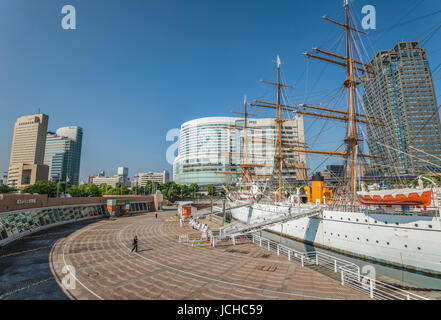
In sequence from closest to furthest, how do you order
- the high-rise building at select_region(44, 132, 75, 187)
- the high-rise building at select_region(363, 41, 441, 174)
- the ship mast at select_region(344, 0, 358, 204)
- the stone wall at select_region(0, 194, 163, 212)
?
the stone wall at select_region(0, 194, 163, 212), the ship mast at select_region(344, 0, 358, 204), the high-rise building at select_region(363, 41, 441, 174), the high-rise building at select_region(44, 132, 75, 187)

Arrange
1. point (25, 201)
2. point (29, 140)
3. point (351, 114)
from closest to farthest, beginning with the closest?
1. point (25, 201)
2. point (351, 114)
3. point (29, 140)

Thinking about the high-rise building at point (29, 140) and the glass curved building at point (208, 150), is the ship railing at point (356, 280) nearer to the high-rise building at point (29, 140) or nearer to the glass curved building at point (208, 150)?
the glass curved building at point (208, 150)

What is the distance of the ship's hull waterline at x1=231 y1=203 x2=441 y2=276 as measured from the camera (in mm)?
14680

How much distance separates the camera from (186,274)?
11.0 meters

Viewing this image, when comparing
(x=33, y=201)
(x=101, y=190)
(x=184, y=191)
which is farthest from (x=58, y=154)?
(x=33, y=201)

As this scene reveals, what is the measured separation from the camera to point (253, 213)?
41.1 meters

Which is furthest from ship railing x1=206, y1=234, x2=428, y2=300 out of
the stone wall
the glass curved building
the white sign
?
the glass curved building

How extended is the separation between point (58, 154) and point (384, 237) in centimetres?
24061

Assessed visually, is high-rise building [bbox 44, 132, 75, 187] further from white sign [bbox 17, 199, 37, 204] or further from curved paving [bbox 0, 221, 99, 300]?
curved paving [bbox 0, 221, 99, 300]

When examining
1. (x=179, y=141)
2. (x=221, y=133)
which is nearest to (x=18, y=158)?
(x=179, y=141)

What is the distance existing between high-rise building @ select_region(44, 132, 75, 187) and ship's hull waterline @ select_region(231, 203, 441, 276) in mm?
227529

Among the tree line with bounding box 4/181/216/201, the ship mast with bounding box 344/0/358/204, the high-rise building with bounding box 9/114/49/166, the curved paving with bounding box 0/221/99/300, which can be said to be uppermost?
the high-rise building with bounding box 9/114/49/166

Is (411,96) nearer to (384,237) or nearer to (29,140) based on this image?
(384,237)

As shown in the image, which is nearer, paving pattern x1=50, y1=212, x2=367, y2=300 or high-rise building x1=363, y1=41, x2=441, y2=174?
paving pattern x1=50, y1=212, x2=367, y2=300
